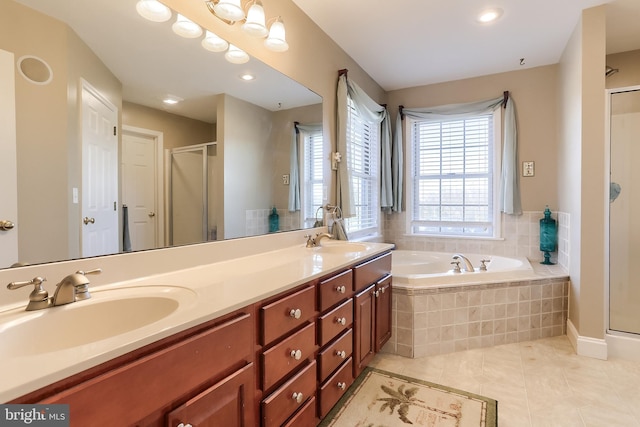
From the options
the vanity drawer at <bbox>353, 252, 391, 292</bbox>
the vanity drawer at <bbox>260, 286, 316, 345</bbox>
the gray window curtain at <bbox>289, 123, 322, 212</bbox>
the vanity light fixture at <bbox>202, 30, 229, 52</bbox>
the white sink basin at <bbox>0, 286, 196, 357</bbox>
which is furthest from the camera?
the gray window curtain at <bbox>289, 123, 322, 212</bbox>

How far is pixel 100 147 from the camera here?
1.20 meters

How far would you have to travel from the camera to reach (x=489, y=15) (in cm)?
241

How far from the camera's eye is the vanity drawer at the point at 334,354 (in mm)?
1486

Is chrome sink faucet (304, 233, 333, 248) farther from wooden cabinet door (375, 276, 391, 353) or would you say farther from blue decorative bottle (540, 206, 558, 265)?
blue decorative bottle (540, 206, 558, 265)

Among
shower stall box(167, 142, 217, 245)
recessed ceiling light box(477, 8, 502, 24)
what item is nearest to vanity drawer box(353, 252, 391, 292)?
shower stall box(167, 142, 217, 245)

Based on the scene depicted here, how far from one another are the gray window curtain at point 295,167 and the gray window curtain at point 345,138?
52 centimetres

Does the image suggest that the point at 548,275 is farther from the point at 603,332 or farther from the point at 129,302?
the point at 129,302

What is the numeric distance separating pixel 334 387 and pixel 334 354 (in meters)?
0.17

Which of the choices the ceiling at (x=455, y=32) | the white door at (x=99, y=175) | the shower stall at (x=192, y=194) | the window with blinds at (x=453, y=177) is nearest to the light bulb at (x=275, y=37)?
the ceiling at (x=455, y=32)

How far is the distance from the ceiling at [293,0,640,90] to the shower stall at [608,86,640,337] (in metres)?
0.69

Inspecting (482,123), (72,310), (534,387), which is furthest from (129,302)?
(482,123)

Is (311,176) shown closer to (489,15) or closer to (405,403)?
(405,403)

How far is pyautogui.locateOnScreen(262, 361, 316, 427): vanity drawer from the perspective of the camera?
113 cm

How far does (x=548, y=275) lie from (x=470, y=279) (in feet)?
2.46
